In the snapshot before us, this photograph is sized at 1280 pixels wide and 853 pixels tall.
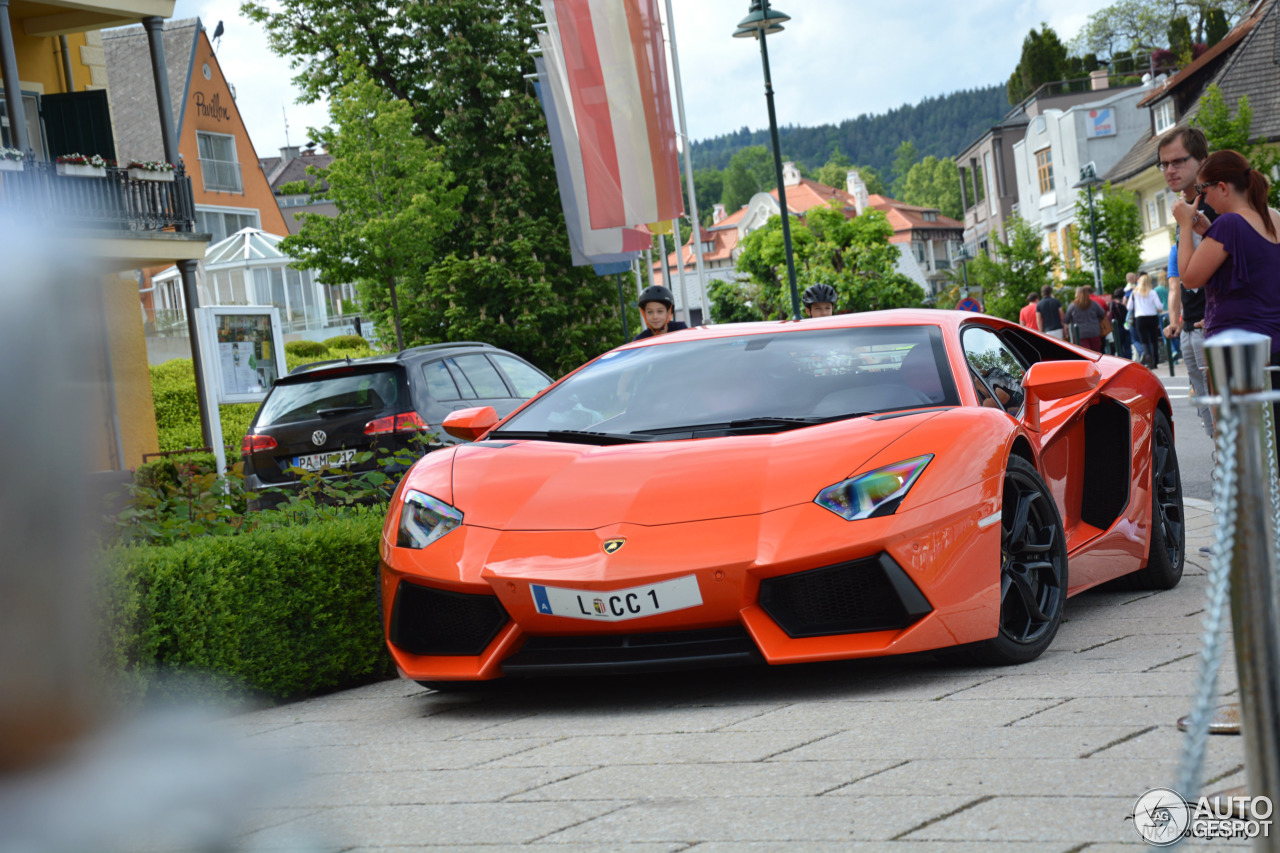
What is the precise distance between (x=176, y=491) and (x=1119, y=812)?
5.07m

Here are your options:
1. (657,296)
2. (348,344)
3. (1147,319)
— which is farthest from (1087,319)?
(348,344)

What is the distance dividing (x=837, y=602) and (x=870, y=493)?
0.34m

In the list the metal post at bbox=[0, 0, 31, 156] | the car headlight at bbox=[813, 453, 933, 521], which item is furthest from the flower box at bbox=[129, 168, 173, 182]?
the car headlight at bbox=[813, 453, 933, 521]

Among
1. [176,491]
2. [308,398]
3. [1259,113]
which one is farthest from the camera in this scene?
[1259,113]

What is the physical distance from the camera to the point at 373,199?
80.8 ft

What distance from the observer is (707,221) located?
194250 millimetres

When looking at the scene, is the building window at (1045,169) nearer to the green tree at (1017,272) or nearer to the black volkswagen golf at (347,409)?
the green tree at (1017,272)

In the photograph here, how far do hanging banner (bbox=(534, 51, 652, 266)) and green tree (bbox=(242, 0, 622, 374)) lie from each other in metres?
16.6

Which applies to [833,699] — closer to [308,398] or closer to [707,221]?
[308,398]

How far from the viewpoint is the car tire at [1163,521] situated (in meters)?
5.88

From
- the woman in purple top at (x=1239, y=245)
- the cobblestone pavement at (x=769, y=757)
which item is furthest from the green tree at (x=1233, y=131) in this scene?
the cobblestone pavement at (x=769, y=757)

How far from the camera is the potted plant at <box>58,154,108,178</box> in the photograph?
1811 cm

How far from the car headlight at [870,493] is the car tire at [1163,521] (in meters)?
2.08

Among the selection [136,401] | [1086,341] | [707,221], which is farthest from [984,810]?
[707,221]
